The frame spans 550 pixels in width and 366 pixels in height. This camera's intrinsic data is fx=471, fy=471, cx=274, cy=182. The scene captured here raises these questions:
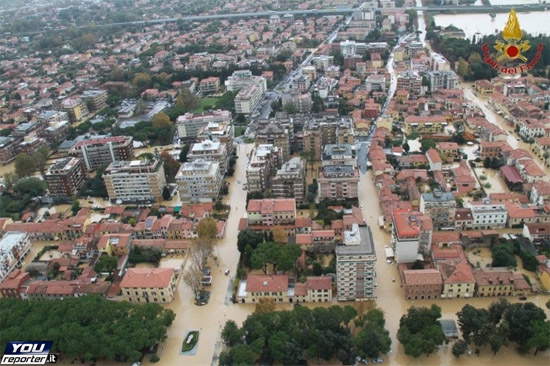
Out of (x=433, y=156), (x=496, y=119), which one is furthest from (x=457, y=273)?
(x=496, y=119)

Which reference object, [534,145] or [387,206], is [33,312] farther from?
[534,145]

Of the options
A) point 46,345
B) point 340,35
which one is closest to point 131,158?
point 46,345

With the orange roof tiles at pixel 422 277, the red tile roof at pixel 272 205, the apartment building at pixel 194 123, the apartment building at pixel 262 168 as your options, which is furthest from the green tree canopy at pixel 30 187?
the orange roof tiles at pixel 422 277

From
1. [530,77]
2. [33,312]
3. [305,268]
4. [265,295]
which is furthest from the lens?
[530,77]

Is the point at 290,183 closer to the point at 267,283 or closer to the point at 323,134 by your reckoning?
the point at 323,134

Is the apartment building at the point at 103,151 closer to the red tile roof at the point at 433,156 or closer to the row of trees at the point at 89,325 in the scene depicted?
the row of trees at the point at 89,325
